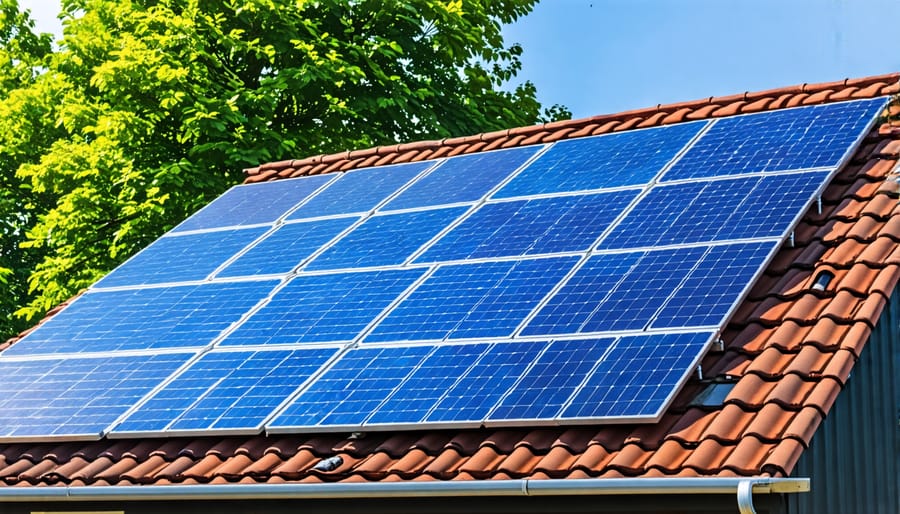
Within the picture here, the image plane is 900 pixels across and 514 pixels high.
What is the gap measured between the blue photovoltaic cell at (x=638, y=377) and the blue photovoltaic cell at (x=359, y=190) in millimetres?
4716

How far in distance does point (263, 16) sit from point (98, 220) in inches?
248

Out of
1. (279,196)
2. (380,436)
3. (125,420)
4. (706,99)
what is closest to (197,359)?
(125,420)

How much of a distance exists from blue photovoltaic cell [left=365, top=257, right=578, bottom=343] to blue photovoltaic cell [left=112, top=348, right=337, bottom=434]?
2.05ft

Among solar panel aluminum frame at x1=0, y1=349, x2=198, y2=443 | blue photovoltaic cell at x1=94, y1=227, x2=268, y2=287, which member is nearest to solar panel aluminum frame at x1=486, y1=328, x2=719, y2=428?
solar panel aluminum frame at x1=0, y1=349, x2=198, y2=443

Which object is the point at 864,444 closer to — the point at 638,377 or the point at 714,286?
the point at 714,286

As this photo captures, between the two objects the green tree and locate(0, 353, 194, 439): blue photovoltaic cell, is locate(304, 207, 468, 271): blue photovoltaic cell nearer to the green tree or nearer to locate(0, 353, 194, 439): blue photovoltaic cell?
locate(0, 353, 194, 439): blue photovoltaic cell

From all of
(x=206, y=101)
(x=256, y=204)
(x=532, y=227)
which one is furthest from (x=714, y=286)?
(x=206, y=101)

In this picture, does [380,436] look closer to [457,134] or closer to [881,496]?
[881,496]

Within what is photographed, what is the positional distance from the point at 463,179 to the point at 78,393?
4.15m

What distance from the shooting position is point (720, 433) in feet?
24.4

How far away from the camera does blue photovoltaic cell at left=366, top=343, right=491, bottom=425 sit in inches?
337

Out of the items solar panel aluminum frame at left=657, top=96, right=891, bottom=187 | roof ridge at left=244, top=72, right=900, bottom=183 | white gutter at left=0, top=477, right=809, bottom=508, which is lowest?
white gutter at left=0, top=477, right=809, bottom=508

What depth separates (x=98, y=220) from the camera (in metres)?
31.0

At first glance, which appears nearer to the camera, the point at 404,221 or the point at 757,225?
the point at 757,225
